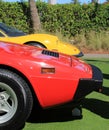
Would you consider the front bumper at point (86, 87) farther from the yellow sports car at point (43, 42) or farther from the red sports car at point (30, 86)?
the yellow sports car at point (43, 42)

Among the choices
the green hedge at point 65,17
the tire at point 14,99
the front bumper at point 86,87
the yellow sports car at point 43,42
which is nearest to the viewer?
the tire at point 14,99

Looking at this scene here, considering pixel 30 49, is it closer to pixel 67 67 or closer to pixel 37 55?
pixel 37 55

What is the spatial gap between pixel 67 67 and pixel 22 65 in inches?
23.2

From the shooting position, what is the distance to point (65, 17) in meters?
21.5

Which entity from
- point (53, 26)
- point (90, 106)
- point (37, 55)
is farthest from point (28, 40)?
point (53, 26)

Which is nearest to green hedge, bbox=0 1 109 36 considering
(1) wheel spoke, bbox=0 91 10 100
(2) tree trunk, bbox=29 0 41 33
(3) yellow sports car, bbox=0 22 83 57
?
(2) tree trunk, bbox=29 0 41 33

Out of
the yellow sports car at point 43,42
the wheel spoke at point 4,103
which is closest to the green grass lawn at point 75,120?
the wheel spoke at point 4,103

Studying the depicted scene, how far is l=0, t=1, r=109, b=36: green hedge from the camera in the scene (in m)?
21.3

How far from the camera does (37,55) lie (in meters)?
5.64

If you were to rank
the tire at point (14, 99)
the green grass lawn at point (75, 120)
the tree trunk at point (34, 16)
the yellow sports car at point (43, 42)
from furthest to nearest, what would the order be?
1. the tree trunk at point (34, 16)
2. the yellow sports car at point (43, 42)
3. the green grass lawn at point (75, 120)
4. the tire at point (14, 99)

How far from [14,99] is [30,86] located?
0.82 ft

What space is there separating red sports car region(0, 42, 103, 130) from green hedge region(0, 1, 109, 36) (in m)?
16.1

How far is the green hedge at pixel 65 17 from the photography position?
21.3 meters

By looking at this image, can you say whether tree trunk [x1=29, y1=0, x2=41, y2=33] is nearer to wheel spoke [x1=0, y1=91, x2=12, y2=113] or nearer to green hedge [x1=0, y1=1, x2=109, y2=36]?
green hedge [x1=0, y1=1, x2=109, y2=36]
